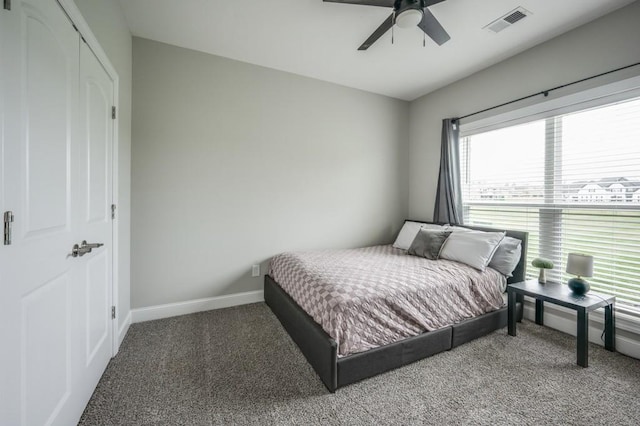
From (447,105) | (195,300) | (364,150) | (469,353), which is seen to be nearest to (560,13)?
(447,105)

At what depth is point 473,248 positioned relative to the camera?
2607mm

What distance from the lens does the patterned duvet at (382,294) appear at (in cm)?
172

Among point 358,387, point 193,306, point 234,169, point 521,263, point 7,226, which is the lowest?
point 358,387

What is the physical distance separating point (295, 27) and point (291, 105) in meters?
0.92

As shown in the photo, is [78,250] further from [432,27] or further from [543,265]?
[543,265]

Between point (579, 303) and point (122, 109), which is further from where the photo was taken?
point (122, 109)

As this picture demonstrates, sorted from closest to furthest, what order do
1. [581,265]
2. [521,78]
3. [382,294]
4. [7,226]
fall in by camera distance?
[7,226] < [382,294] < [581,265] < [521,78]

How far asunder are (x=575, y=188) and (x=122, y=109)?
4.14 m

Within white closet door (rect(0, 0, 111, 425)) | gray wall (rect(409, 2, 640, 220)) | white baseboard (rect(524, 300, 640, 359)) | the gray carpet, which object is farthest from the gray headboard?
white closet door (rect(0, 0, 111, 425))

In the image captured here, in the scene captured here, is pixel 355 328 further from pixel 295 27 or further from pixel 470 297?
pixel 295 27

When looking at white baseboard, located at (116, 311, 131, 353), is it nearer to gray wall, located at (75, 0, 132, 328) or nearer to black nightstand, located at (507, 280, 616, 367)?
gray wall, located at (75, 0, 132, 328)

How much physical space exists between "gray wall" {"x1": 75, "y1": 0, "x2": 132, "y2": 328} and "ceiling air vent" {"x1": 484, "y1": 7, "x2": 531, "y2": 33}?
120 inches

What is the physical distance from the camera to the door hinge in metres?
0.86

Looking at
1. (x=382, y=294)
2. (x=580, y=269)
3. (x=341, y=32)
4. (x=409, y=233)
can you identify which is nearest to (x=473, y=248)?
(x=580, y=269)
